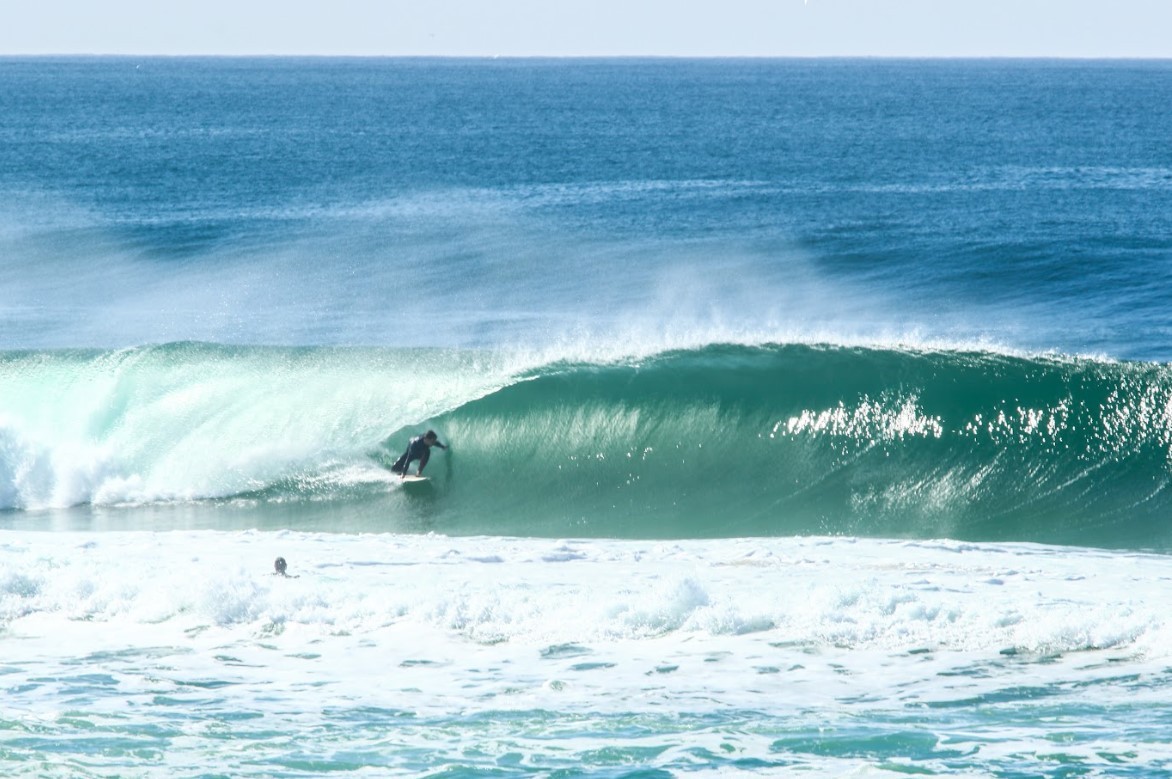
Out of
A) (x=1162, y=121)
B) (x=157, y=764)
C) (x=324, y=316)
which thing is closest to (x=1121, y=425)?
(x=157, y=764)

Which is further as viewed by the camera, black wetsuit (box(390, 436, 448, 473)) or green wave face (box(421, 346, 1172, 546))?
black wetsuit (box(390, 436, 448, 473))

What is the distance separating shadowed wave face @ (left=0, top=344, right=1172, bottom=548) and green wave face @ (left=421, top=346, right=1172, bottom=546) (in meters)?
0.03

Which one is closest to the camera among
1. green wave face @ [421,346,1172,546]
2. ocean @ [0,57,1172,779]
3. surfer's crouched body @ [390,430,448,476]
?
ocean @ [0,57,1172,779]

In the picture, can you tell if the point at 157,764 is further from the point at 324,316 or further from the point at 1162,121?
the point at 1162,121

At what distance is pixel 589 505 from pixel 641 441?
4.96 ft

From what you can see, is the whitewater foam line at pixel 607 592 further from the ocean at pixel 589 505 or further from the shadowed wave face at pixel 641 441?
the shadowed wave face at pixel 641 441

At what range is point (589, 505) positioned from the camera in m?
15.9

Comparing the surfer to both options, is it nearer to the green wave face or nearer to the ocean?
the ocean

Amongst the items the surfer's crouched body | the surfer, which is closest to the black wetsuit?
the surfer's crouched body

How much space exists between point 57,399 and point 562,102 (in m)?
95.5

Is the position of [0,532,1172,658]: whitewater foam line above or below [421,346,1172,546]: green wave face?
below

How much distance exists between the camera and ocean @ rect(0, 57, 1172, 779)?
9133mm

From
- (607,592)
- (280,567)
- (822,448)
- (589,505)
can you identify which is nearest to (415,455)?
(589,505)

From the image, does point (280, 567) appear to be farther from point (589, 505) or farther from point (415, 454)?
point (415, 454)
